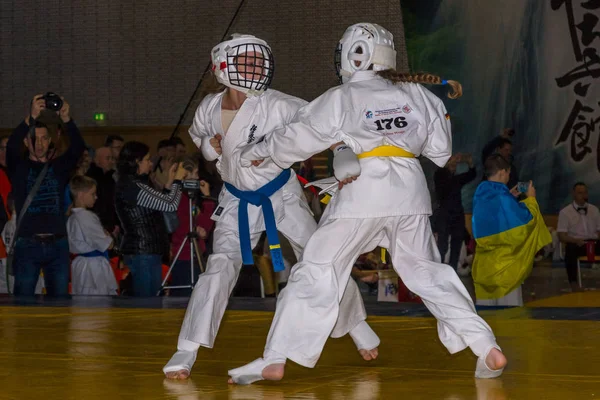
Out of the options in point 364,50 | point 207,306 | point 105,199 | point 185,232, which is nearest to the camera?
point 364,50

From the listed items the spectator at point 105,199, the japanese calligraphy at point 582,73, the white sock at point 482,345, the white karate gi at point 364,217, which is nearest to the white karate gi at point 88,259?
the spectator at point 105,199

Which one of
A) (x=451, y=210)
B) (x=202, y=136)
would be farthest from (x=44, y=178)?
(x=451, y=210)

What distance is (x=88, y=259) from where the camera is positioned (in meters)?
6.90

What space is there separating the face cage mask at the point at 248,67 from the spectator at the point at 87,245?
333 centimetres

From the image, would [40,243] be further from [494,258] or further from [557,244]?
[557,244]

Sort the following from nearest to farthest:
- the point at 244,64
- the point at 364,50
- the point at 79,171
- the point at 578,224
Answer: the point at 364,50 → the point at 244,64 → the point at 79,171 → the point at 578,224

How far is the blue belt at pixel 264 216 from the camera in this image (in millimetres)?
3654

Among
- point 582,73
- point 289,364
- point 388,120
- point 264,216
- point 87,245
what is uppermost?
Answer: point 582,73

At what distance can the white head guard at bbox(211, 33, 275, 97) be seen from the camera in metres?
3.65

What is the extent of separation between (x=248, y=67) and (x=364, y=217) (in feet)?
2.53

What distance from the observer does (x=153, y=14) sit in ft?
40.1

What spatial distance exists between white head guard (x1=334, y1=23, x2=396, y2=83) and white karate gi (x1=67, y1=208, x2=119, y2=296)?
3.69m

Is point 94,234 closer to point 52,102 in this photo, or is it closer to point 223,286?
point 52,102

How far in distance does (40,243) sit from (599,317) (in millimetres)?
3200
